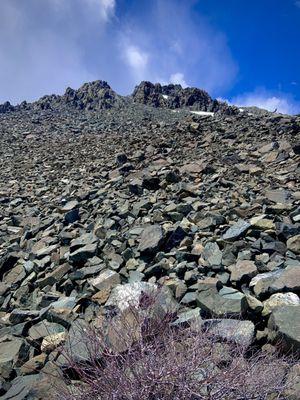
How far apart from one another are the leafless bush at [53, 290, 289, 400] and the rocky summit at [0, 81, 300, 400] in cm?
45

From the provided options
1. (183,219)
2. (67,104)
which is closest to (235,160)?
(183,219)

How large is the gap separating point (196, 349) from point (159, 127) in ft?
50.3

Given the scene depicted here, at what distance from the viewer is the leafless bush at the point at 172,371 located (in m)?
2.68

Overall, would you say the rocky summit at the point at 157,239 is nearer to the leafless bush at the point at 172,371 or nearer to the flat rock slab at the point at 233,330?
the flat rock slab at the point at 233,330

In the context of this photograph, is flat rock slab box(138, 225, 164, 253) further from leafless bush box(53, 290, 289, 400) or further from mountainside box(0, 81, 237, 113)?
mountainside box(0, 81, 237, 113)

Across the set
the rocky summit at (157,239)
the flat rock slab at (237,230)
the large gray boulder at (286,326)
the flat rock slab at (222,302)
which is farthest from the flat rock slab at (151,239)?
the large gray boulder at (286,326)

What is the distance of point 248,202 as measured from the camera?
729cm

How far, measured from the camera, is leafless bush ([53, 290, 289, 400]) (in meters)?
2.68

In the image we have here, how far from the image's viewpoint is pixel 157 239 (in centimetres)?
604

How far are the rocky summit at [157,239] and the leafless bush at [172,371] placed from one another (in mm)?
454

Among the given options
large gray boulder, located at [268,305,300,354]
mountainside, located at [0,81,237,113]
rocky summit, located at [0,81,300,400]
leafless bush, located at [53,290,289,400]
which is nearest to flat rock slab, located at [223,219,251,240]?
rocky summit, located at [0,81,300,400]

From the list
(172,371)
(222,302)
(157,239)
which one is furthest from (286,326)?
(157,239)

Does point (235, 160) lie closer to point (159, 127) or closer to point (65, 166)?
point (65, 166)

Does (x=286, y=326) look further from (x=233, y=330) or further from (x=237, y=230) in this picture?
(x=237, y=230)
